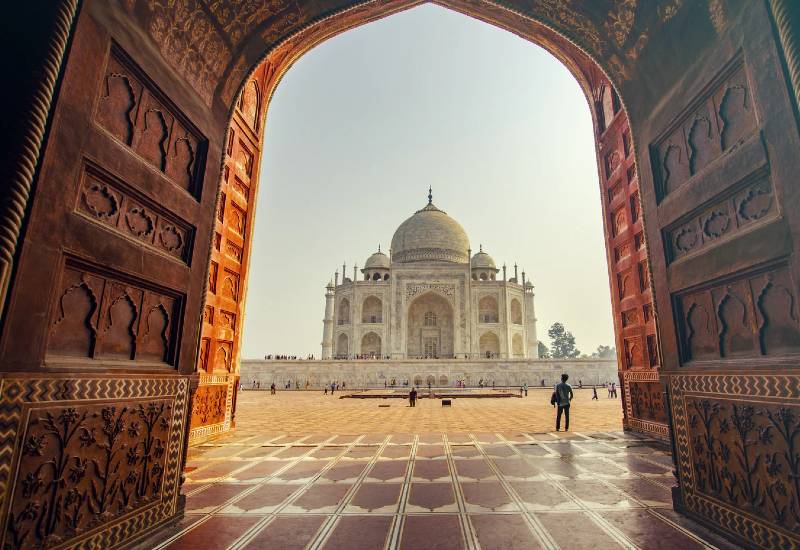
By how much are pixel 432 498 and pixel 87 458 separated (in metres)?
2.52

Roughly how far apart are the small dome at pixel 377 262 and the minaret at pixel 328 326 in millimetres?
Result: 4521

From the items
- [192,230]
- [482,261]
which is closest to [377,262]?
[482,261]

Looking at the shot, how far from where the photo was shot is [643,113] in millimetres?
3918

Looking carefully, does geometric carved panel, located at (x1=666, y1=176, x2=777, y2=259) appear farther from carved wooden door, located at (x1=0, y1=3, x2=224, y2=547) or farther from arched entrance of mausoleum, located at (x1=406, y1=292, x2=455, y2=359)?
arched entrance of mausoleum, located at (x1=406, y1=292, x2=455, y2=359)

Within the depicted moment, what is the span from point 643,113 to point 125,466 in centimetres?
515

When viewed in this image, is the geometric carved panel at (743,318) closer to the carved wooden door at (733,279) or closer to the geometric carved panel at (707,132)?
the carved wooden door at (733,279)

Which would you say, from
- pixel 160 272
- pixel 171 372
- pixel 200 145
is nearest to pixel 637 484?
pixel 171 372

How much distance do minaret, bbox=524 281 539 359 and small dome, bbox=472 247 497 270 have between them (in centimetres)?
423

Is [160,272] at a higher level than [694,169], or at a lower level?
lower

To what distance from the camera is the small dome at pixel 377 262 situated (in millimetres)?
42281

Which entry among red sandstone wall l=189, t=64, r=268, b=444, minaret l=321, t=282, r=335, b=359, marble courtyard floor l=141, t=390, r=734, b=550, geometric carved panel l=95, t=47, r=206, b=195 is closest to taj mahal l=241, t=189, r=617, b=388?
minaret l=321, t=282, r=335, b=359

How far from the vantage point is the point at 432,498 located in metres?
3.45

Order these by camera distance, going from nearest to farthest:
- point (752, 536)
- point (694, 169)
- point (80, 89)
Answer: point (80, 89), point (752, 536), point (694, 169)

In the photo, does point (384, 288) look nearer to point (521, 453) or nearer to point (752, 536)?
point (521, 453)
